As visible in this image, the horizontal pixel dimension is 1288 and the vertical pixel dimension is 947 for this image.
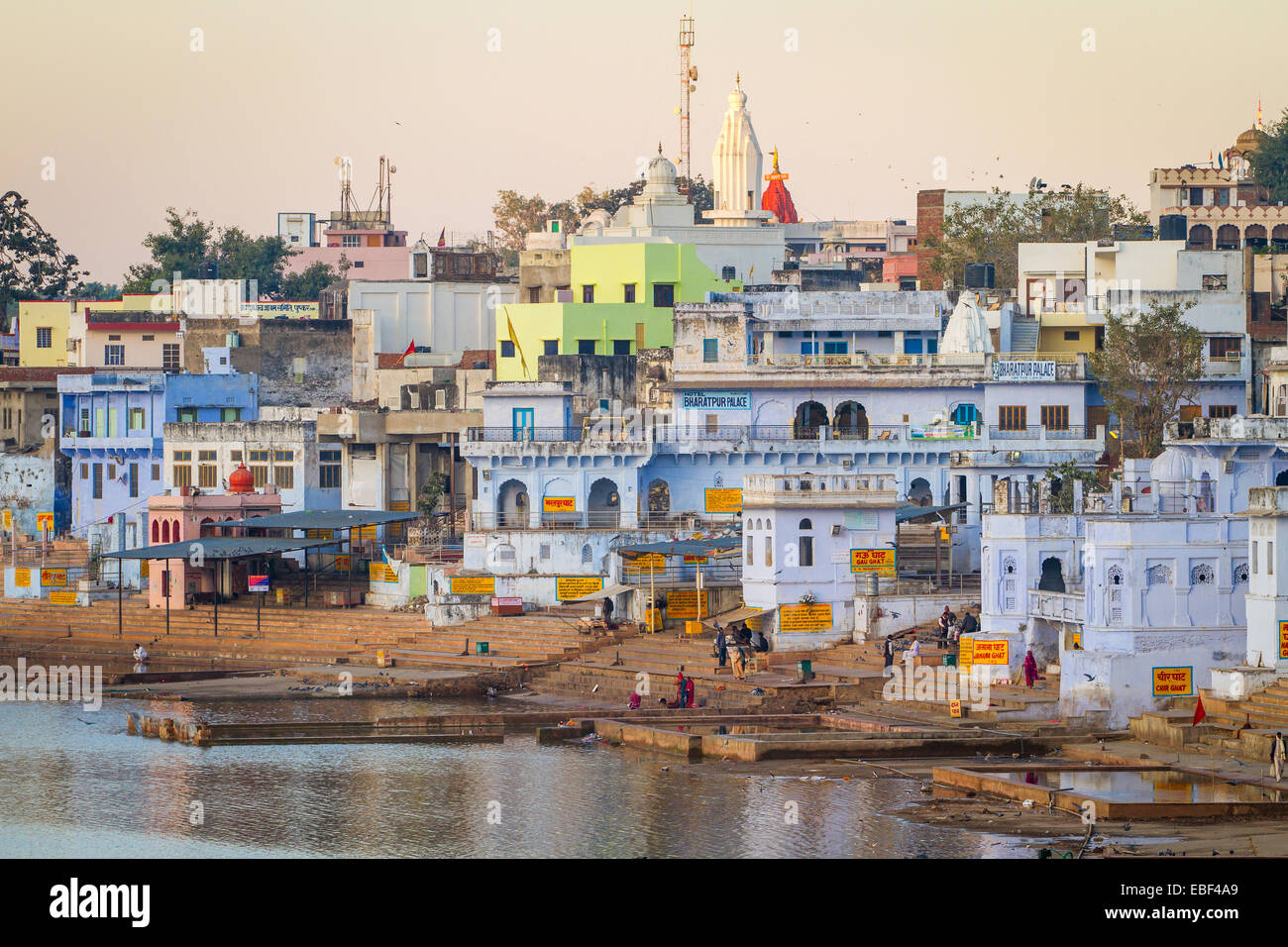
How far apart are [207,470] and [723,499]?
654 inches

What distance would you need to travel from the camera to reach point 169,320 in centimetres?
7562

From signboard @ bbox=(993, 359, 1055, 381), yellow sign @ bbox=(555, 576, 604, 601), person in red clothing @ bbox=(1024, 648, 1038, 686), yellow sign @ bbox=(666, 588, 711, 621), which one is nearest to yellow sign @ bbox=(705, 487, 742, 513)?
yellow sign @ bbox=(555, 576, 604, 601)

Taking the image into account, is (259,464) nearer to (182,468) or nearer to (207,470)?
(207,470)

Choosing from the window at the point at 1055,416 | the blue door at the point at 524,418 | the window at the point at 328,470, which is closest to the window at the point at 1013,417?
the window at the point at 1055,416

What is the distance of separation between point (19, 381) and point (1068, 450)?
36.9 m

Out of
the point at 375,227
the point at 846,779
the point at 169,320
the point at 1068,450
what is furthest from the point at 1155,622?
the point at 375,227

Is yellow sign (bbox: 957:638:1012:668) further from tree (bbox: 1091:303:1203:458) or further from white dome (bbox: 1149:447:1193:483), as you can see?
tree (bbox: 1091:303:1203:458)

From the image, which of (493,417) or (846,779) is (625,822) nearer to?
(846,779)

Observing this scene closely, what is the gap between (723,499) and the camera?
6012 centimetres

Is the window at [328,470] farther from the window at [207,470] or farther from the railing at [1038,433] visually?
the railing at [1038,433]

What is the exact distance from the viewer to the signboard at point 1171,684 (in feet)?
135

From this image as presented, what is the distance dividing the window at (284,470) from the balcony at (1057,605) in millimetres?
28464

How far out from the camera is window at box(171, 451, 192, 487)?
67500mm

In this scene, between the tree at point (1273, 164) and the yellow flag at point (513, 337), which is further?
the tree at point (1273, 164)
